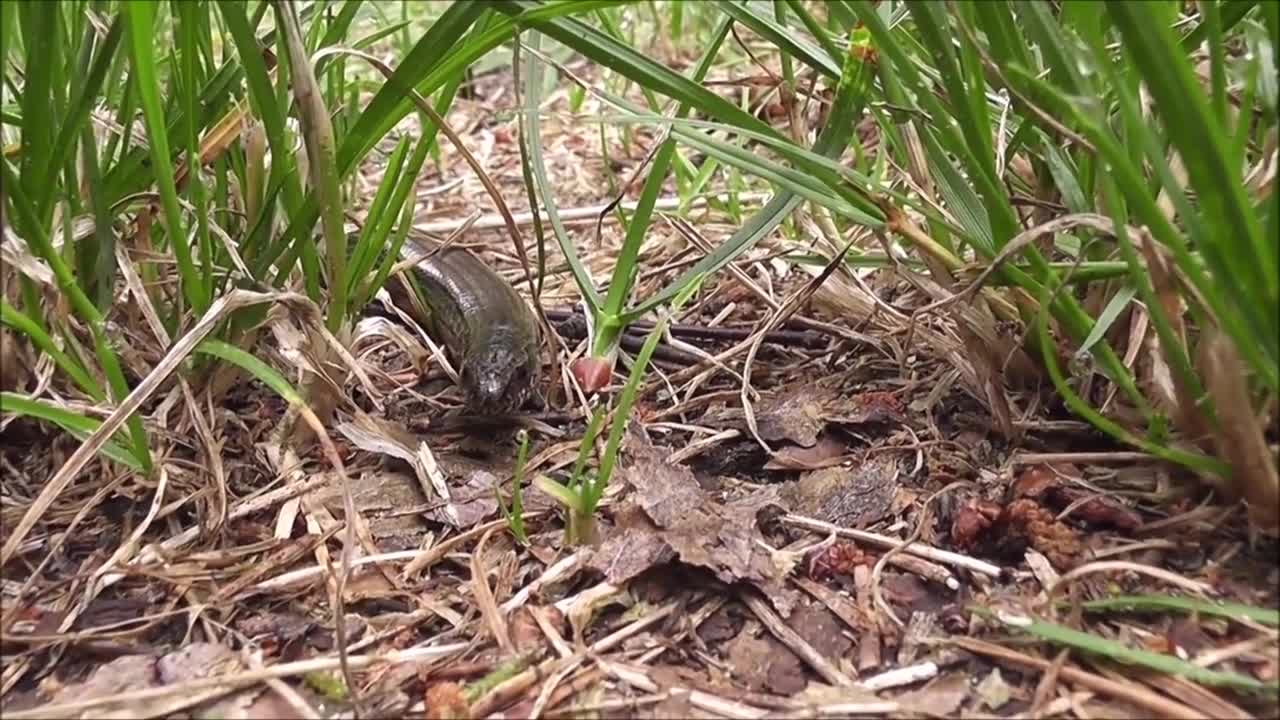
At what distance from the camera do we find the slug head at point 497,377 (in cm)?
156

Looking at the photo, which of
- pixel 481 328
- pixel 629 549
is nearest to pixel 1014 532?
pixel 629 549

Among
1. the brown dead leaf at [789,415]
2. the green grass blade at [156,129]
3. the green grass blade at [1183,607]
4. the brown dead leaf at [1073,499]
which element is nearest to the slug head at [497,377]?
the brown dead leaf at [789,415]

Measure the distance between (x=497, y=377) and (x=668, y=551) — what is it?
613 mm

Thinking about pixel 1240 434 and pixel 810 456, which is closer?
pixel 1240 434

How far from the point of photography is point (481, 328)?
196 cm

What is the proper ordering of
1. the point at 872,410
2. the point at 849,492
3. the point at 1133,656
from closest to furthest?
the point at 1133,656, the point at 849,492, the point at 872,410

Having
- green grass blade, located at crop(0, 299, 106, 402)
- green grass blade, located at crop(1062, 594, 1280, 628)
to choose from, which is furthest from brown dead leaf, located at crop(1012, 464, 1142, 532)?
green grass blade, located at crop(0, 299, 106, 402)

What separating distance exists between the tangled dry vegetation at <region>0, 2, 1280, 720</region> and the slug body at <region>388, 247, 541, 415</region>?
0.26ft

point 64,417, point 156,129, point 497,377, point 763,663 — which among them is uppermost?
point 156,129

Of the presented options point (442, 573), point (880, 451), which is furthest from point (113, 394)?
point (880, 451)

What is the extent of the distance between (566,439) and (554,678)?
53cm

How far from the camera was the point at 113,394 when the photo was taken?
1.20 m

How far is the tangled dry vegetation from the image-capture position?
937 mm

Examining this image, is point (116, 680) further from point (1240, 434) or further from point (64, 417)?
point (1240, 434)
